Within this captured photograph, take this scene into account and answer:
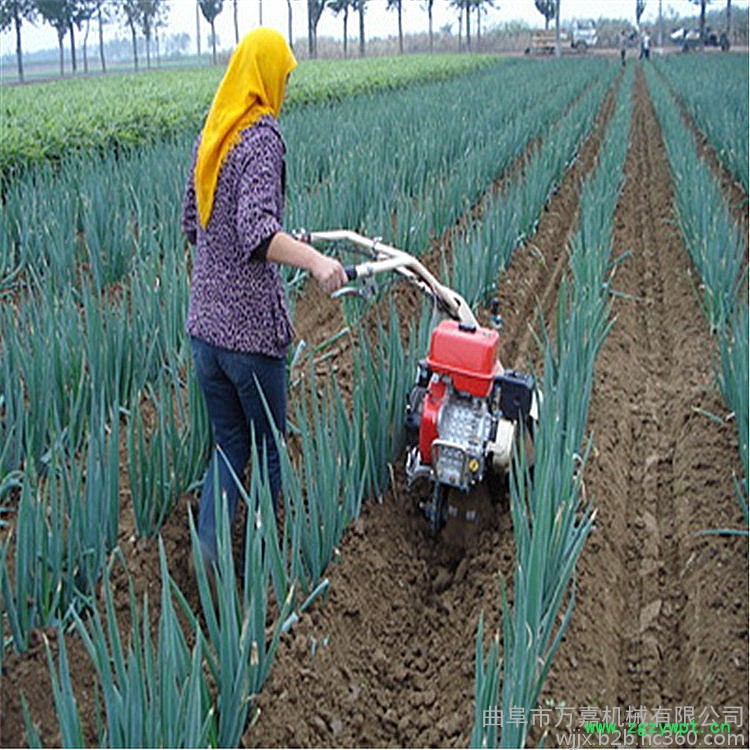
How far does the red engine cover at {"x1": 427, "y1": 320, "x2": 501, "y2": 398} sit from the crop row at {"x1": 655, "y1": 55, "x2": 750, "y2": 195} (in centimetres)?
515

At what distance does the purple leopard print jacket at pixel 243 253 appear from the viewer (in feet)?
6.95

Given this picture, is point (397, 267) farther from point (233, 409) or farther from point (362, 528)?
point (362, 528)

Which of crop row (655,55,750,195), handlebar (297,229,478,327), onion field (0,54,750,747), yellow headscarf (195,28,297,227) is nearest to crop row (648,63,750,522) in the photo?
onion field (0,54,750,747)

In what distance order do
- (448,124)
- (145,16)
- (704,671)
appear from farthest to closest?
1. (145,16)
2. (448,124)
3. (704,671)

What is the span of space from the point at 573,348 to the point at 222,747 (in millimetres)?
1538

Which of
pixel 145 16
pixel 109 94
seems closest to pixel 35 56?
pixel 145 16

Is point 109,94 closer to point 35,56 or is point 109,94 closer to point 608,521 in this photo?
point 608,521

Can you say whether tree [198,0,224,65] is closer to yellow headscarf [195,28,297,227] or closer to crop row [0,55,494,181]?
crop row [0,55,494,181]

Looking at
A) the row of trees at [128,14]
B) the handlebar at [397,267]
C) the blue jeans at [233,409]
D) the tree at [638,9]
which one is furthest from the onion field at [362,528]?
the tree at [638,9]

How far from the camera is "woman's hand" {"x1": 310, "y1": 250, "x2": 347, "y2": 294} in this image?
6.83 ft

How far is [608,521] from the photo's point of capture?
9.29 feet

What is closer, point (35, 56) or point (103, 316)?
point (103, 316)

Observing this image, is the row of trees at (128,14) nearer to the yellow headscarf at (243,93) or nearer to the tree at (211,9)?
the tree at (211,9)

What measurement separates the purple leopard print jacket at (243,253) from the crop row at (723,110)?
544cm
